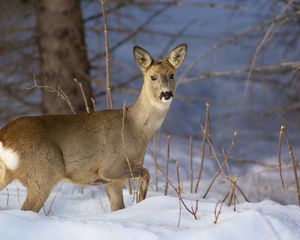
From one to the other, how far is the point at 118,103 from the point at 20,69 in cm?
192

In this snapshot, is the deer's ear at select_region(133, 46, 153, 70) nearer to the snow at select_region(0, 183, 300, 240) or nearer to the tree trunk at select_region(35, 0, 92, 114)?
the snow at select_region(0, 183, 300, 240)

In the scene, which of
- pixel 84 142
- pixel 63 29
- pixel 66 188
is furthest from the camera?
pixel 63 29

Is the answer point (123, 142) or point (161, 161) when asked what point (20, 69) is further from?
point (123, 142)

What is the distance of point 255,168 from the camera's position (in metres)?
13.2

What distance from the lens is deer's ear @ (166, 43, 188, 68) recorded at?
588 centimetres

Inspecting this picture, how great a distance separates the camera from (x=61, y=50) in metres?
10.6

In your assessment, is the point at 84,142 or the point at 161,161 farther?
the point at 161,161

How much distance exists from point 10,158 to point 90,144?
0.66 meters

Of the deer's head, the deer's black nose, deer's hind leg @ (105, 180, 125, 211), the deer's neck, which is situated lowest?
deer's hind leg @ (105, 180, 125, 211)

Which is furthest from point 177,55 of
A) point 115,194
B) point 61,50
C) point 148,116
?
point 61,50

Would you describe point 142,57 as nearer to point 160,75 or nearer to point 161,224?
point 160,75

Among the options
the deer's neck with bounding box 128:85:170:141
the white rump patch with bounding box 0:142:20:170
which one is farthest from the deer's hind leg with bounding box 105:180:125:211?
the white rump patch with bounding box 0:142:20:170

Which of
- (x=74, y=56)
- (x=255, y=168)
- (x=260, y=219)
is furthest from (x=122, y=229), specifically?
(x=255, y=168)

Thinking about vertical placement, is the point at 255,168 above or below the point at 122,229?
below
